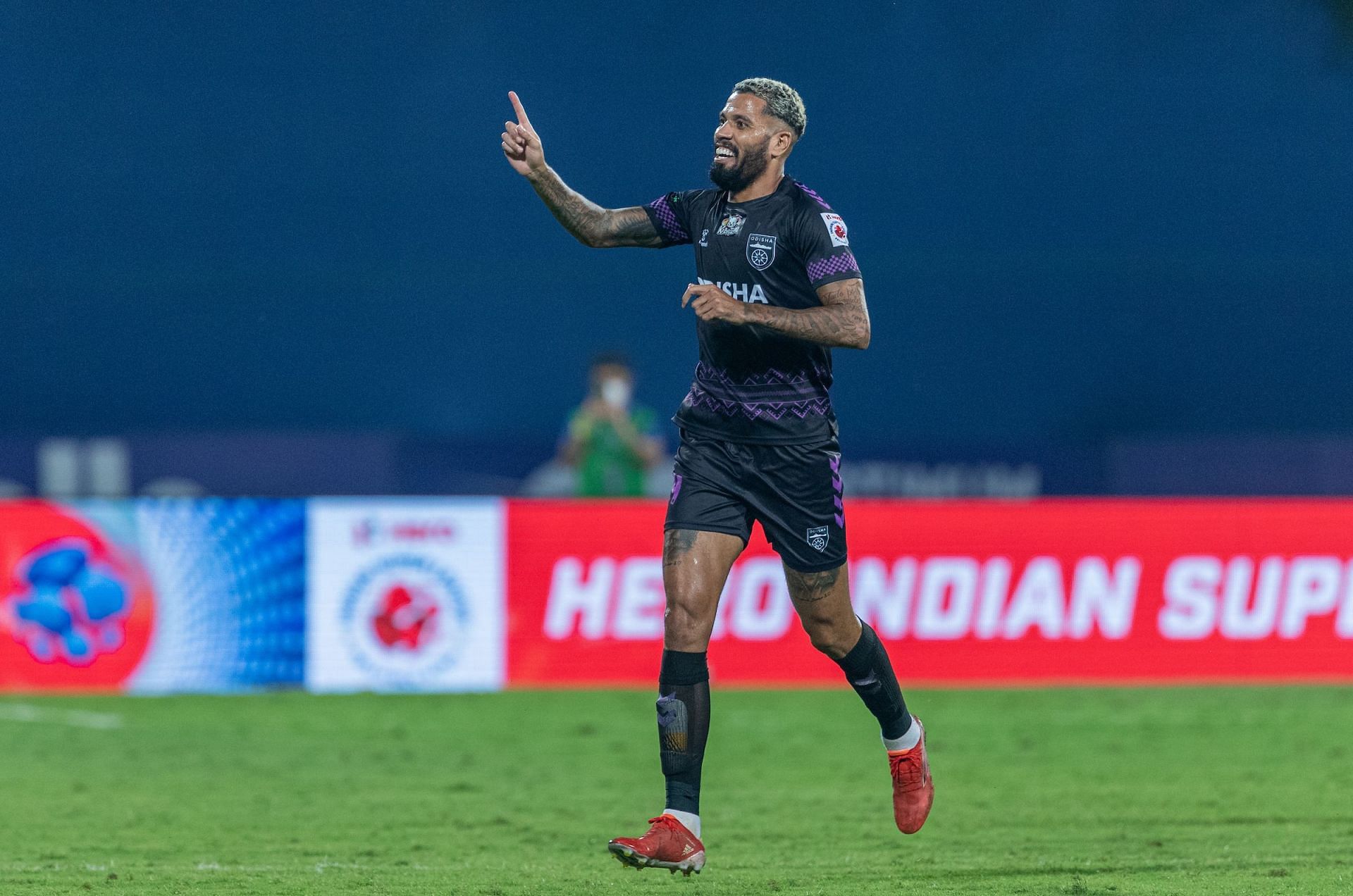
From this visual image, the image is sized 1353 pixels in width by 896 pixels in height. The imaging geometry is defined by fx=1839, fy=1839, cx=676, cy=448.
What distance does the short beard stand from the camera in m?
5.32

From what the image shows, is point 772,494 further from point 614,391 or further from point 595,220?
point 614,391

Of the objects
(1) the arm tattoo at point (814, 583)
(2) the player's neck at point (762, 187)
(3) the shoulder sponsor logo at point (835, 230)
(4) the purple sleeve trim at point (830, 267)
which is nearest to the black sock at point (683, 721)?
(1) the arm tattoo at point (814, 583)

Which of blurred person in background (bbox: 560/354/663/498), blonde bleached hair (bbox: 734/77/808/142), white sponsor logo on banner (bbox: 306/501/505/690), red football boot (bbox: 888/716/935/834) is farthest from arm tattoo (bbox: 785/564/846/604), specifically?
blurred person in background (bbox: 560/354/663/498)

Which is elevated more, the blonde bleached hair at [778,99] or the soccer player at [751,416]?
the blonde bleached hair at [778,99]

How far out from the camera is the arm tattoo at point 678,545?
5.23 meters

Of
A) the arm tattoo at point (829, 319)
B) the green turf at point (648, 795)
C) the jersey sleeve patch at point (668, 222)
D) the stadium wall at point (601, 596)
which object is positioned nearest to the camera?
the arm tattoo at point (829, 319)

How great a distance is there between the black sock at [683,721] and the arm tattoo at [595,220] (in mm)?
1277

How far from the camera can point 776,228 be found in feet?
17.2

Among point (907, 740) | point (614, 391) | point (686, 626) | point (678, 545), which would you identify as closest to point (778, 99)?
point (678, 545)

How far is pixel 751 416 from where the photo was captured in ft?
17.5

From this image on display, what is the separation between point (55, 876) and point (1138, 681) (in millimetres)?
7262

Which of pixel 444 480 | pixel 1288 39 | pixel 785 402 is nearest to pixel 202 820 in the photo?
pixel 785 402

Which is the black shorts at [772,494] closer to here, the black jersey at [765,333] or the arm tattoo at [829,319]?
the black jersey at [765,333]

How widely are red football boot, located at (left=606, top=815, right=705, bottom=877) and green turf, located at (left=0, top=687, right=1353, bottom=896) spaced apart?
39cm
